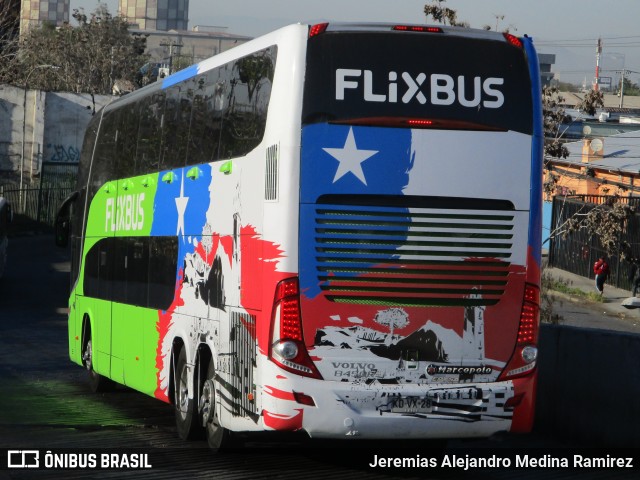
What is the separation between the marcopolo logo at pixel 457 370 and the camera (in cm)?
990

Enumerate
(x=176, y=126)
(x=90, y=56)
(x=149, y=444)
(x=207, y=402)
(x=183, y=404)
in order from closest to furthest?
(x=207, y=402) < (x=149, y=444) < (x=183, y=404) < (x=176, y=126) < (x=90, y=56)

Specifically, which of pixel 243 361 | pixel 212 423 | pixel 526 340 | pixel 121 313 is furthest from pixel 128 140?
pixel 526 340

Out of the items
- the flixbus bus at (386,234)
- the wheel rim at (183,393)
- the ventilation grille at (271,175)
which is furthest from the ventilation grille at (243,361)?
the wheel rim at (183,393)

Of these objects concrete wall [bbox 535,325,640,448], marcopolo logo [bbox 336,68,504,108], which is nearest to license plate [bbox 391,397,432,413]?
marcopolo logo [bbox 336,68,504,108]

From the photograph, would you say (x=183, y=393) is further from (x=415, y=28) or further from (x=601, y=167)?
(x=601, y=167)

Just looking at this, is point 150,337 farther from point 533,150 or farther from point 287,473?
point 533,150

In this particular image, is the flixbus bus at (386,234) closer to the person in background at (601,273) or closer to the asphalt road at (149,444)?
the asphalt road at (149,444)

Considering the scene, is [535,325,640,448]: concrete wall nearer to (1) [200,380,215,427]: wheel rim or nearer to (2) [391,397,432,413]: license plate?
(2) [391,397,432,413]: license plate

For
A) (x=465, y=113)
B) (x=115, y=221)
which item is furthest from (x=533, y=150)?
(x=115, y=221)

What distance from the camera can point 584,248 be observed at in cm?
5388

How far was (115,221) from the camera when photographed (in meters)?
15.6

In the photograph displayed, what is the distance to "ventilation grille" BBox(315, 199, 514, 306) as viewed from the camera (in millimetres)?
9773

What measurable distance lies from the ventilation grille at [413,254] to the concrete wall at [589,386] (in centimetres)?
242

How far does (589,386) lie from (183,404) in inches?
165
